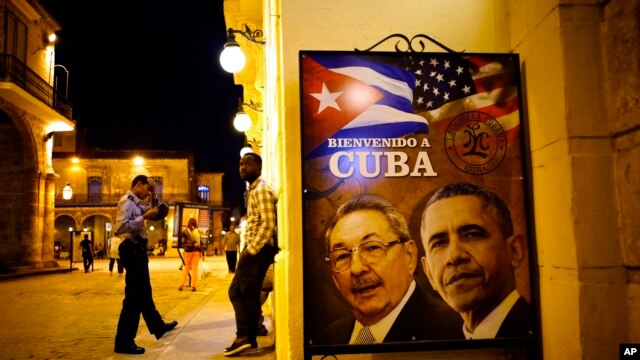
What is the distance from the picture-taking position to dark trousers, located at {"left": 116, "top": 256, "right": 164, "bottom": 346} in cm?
545

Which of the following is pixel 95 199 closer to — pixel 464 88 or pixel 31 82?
pixel 31 82

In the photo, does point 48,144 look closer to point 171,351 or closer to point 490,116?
point 171,351

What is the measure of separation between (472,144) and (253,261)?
251 cm

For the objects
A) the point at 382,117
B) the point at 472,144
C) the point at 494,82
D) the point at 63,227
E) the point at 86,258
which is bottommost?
the point at 86,258

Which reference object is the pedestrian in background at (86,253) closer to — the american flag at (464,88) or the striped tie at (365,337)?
the striped tie at (365,337)

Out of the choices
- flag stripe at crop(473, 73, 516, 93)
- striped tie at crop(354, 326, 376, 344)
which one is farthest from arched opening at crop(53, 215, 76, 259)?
flag stripe at crop(473, 73, 516, 93)

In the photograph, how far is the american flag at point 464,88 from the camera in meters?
3.33

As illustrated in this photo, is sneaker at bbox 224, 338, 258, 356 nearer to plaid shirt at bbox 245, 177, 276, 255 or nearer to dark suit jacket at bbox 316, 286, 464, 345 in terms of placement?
plaid shirt at bbox 245, 177, 276, 255

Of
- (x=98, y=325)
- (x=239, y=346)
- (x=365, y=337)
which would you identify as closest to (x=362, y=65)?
(x=365, y=337)

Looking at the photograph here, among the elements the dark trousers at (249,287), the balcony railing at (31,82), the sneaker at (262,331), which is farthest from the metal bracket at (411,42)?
the balcony railing at (31,82)

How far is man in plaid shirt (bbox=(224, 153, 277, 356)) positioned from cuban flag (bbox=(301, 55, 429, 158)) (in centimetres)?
166

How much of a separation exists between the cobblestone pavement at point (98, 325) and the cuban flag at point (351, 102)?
109 inches

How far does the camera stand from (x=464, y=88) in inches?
132

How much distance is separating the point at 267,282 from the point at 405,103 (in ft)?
11.2
